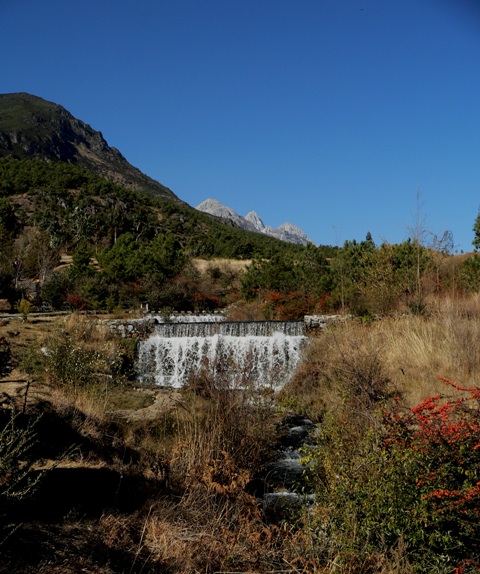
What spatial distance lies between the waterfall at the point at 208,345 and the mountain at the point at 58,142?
8210cm

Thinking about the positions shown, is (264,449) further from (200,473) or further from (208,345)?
(208,345)

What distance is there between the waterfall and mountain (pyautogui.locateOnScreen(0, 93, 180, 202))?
269 feet

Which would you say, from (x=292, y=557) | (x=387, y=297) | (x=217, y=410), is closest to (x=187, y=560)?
(x=292, y=557)

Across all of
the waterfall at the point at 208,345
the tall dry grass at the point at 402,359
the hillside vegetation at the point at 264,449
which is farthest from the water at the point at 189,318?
the tall dry grass at the point at 402,359

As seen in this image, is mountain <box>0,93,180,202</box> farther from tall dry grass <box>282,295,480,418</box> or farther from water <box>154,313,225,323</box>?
tall dry grass <box>282,295,480,418</box>

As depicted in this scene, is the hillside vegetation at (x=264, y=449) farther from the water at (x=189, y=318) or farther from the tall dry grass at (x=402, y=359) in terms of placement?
the water at (x=189, y=318)

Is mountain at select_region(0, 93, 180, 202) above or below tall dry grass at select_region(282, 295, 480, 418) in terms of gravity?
above

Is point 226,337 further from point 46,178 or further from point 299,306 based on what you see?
point 46,178

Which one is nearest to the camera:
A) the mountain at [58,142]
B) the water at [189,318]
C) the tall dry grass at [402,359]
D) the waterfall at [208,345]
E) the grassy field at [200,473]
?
the grassy field at [200,473]

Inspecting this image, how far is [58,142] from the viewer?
11725cm

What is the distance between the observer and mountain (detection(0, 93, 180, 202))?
322 feet

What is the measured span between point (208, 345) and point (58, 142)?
121 meters

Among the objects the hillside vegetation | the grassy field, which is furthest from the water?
the grassy field

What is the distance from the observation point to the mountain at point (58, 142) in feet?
322
